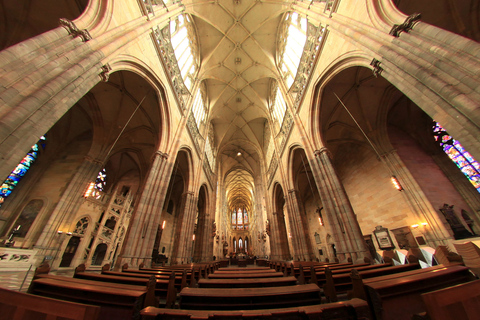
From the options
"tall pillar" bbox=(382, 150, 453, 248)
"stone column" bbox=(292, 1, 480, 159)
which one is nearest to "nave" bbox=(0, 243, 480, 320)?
"stone column" bbox=(292, 1, 480, 159)

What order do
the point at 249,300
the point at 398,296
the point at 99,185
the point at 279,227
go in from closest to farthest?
the point at 398,296 < the point at 249,300 < the point at 99,185 < the point at 279,227

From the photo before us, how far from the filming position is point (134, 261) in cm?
587

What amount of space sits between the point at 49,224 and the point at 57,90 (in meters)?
7.45

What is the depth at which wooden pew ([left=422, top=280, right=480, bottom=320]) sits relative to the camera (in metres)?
1.07

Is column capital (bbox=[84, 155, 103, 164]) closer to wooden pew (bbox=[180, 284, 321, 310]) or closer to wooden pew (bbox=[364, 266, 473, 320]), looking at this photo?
wooden pew (bbox=[180, 284, 321, 310])

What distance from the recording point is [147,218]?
6.55 metres

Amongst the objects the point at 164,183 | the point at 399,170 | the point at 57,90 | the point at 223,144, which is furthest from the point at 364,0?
the point at 223,144

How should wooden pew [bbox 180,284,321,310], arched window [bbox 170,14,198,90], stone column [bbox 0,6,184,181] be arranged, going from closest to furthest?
1. wooden pew [bbox 180,284,321,310]
2. stone column [bbox 0,6,184,181]
3. arched window [bbox 170,14,198,90]

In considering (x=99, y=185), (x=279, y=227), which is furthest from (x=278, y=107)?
(x=99, y=185)

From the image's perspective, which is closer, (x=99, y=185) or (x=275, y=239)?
(x=99, y=185)

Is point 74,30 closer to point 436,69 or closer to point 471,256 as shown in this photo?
point 436,69

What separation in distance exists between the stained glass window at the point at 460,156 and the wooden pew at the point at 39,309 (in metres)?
12.7

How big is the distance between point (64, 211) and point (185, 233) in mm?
5965

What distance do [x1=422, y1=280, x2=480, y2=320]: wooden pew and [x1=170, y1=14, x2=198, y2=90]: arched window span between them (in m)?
12.8
